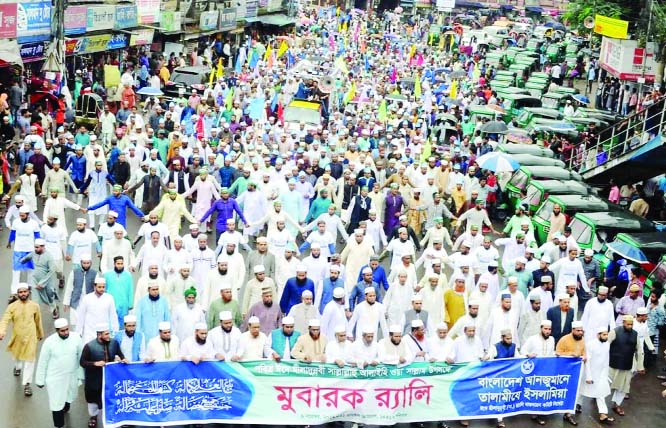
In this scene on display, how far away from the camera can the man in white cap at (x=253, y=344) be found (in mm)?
10448

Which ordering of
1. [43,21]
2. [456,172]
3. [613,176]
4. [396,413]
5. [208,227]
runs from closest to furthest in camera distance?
1. [396,413]
2. [208,227]
3. [456,172]
4. [613,176]
5. [43,21]

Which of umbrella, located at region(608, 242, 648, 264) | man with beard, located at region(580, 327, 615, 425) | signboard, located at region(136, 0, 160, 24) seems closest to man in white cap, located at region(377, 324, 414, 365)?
man with beard, located at region(580, 327, 615, 425)

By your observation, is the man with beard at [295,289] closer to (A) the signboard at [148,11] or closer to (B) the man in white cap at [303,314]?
(B) the man in white cap at [303,314]

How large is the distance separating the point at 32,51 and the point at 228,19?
70.2 feet

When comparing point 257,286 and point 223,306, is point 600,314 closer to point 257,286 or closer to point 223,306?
point 257,286

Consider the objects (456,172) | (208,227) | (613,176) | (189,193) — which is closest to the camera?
(189,193)

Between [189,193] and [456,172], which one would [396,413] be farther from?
[456,172]

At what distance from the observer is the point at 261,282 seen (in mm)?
12188

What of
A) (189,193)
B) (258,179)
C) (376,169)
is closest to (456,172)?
(376,169)

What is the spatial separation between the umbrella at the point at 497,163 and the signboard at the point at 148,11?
17819 millimetres

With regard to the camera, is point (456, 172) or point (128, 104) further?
point (128, 104)

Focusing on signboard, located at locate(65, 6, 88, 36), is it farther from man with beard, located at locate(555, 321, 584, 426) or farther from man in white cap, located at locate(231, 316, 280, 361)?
man with beard, located at locate(555, 321, 584, 426)

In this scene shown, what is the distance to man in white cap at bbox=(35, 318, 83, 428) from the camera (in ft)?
33.0

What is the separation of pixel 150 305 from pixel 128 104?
637 inches
